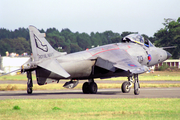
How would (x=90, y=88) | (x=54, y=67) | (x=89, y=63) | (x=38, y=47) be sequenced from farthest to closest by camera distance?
(x=90, y=88)
(x=89, y=63)
(x=38, y=47)
(x=54, y=67)

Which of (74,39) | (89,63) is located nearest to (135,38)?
(89,63)

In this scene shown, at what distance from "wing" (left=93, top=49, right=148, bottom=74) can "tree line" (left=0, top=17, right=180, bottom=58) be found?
136 ft

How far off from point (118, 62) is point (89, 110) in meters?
9.44

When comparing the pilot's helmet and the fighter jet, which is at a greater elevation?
the pilot's helmet

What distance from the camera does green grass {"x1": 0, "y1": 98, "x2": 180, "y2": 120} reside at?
41.0 ft

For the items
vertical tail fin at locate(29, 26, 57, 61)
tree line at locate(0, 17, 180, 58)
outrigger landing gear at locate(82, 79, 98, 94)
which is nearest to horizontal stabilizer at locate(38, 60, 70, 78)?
vertical tail fin at locate(29, 26, 57, 61)

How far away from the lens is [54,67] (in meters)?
20.1

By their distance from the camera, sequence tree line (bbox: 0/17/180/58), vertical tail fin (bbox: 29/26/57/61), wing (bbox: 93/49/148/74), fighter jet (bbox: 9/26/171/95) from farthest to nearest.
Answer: tree line (bbox: 0/17/180/58) → wing (bbox: 93/49/148/74) → vertical tail fin (bbox: 29/26/57/61) → fighter jet (bbox: 9/26/171/95)

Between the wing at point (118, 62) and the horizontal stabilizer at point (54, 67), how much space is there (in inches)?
155

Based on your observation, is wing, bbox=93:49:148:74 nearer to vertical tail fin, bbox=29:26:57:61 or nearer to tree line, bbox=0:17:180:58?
vertical tail fin, bbox=29:26:57:61

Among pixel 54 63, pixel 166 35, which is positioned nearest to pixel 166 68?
pixel 166 35

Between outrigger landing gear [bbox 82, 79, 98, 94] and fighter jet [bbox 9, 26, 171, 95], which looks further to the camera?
outrigger landing gear [bbox 82, 79, 98, 94]

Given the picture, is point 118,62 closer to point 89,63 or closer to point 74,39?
point 89,63

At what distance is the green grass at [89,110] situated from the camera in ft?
41.0
